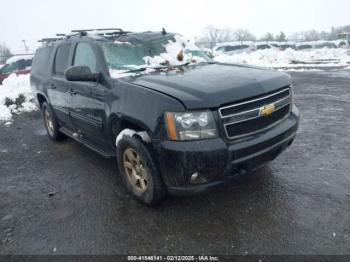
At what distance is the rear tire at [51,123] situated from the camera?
18.5 ft

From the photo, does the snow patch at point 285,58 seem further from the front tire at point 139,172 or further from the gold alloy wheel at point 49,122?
the front tire at point 139,172

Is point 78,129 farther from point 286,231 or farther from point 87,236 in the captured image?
point 286,231

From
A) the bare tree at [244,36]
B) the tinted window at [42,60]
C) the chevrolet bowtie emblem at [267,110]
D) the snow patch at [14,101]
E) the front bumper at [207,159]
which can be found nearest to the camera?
the front bumper at [207,159]

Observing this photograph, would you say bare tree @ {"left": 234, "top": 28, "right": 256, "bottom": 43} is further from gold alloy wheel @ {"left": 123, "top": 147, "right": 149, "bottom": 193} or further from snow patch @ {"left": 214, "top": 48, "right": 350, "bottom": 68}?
gold alloy wheel @ {"left": 123, "top": 147, "right": 149, "bottom": 193}

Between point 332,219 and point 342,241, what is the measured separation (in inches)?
13.1

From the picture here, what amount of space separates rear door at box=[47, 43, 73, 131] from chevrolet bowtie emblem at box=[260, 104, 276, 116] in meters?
2.78

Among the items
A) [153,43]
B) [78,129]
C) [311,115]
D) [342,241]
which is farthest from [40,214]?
[311,115]

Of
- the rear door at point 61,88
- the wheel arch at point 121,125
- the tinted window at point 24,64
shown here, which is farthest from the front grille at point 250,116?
the tinted window at point 24,64

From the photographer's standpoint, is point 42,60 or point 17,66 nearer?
point 42,60

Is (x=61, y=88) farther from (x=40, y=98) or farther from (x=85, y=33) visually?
(x=40, y=98)

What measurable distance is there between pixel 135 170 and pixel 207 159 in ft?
3.49

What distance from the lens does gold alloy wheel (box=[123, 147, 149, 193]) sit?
3256 millimetres

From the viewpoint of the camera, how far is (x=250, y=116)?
2.91 metres

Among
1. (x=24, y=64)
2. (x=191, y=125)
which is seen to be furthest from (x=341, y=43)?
(x=191, y=125)
